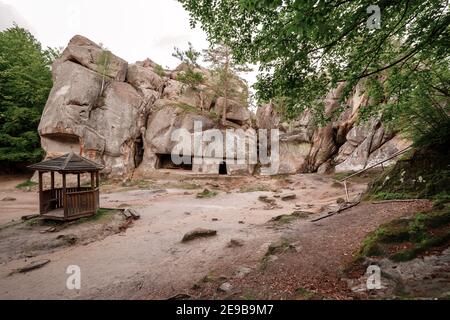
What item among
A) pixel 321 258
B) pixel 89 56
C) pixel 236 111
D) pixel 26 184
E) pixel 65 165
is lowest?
pixel 321 258

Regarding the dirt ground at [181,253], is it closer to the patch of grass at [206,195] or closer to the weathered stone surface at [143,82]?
the patch of grass at [206,195]

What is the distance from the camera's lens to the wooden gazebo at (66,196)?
9.90 m

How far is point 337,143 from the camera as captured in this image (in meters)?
24.6

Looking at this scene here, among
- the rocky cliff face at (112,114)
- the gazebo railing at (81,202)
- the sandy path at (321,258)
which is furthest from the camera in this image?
the rocky cliff face at (112,114)

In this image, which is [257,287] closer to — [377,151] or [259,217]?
[259,217]

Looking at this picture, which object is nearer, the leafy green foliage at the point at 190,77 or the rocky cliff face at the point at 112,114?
the rocky cliff face at the point at 112,114

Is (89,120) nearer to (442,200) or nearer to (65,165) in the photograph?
(65,165)

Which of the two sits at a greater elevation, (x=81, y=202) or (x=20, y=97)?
(x=20, y=97)

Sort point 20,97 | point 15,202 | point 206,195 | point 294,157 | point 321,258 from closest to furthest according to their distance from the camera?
point 321,258
point 15,202
point 206,195
point 20,97
point 294,157

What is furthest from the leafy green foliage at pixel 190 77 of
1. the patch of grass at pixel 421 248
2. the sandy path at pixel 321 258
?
the patch of grass at pixel 421 248

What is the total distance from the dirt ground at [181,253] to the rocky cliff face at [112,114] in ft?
37.3

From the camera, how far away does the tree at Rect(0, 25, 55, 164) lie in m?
22.9

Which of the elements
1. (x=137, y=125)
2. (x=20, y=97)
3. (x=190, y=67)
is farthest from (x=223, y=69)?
(x=20, y=97)

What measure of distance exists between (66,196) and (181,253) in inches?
245
